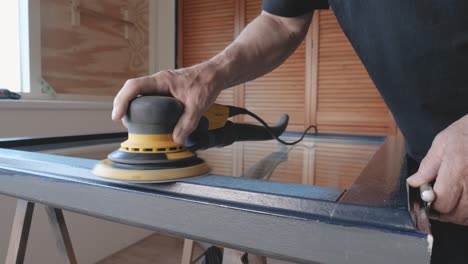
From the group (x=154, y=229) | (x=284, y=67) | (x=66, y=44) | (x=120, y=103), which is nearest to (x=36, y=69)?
(x=66, y=44)

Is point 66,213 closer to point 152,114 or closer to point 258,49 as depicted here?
point 258,49

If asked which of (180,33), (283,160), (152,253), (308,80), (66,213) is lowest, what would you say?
(152,253)

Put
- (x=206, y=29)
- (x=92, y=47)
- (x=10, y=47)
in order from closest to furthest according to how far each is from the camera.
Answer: (x=10, y=47) < (x=92, y=47) < (x=206, y=29)

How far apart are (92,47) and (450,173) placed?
78.5 inches

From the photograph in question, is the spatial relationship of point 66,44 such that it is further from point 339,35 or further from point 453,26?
point 453,26

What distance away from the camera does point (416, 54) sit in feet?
1.56

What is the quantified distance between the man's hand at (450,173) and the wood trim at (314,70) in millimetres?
1865

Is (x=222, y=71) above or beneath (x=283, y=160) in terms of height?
above

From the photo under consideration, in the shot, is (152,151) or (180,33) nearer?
(152,151)

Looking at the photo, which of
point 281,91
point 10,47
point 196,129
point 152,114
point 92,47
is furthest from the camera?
point 281,91

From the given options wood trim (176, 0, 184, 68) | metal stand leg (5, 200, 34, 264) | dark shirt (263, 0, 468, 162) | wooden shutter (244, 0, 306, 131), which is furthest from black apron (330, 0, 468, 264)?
wood trim (176, 0, 184, 68)

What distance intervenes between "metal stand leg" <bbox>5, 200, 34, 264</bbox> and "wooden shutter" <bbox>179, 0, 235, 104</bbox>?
1761mm

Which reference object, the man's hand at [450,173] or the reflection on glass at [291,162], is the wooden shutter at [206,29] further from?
the man's hand at [450,173]

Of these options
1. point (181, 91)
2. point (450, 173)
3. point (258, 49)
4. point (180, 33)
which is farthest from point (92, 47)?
point (450, 173)
